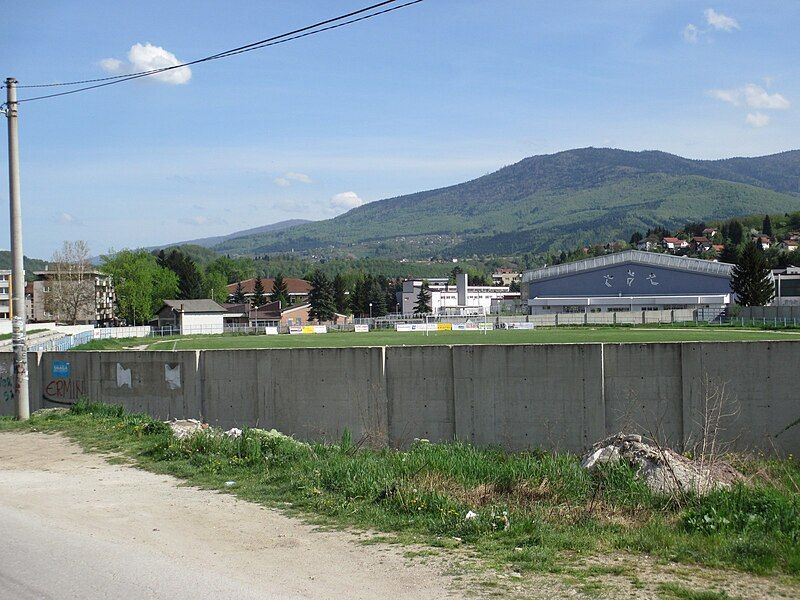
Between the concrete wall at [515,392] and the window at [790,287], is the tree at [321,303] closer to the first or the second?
the window at [790,287]

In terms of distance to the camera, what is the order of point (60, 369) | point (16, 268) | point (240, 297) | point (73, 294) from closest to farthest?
1. point (16, 268)
2. point (60, 369)
3. point (73, 294)
4. point (240, 297)

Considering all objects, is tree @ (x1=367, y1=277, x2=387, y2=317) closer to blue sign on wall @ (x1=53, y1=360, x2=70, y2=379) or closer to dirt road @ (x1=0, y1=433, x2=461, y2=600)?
blue sign on wall @ (x1=53, y1=360, x2=70, y2=379)

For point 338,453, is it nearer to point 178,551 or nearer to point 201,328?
point 178,551

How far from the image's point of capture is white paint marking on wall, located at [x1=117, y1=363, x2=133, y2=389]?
73.5ft

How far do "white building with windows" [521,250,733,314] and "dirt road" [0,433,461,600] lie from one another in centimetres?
9829

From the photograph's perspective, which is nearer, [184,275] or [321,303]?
[321,303]

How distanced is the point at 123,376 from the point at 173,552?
15.4m

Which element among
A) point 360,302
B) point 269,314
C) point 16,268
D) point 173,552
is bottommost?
point 269,314

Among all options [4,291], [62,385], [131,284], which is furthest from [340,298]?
[62,385]

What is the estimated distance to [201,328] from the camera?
330 ft

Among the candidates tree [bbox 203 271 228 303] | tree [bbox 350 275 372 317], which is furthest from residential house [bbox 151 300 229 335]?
tree [bbox 350 275 372 317]

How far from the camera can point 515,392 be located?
1794 centimetres

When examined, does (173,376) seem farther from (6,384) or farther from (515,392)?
(515,392)

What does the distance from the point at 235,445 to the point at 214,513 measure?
10.2 ft
